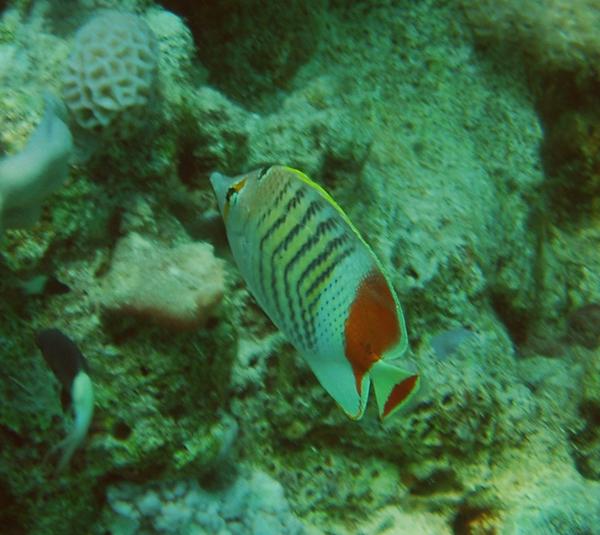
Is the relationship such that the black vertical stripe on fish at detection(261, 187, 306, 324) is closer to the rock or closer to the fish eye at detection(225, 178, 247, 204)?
the fish eye at detection(225, 178, 247, 204)

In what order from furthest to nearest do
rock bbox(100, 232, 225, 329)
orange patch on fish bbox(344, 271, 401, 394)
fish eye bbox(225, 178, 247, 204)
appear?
rock bbox(100, 232, 225, 329), fish eye bbox(225, 178, 247, 204), orange patch on fish bbox(344, 271, 401, 394)

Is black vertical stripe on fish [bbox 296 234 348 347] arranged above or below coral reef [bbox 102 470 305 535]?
above

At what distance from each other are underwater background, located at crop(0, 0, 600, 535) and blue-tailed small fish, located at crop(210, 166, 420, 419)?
0.98 ft

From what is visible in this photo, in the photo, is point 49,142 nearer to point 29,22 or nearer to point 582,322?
point 29,22

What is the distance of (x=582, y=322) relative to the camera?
3723 millimetres

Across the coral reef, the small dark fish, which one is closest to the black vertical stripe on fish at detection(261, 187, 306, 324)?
the small dark fish

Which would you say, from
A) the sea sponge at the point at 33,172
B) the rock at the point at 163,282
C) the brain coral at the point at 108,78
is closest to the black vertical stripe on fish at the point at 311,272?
the rock at the point at 163,282

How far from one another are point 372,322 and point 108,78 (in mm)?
1285

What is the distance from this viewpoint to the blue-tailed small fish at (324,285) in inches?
54.4

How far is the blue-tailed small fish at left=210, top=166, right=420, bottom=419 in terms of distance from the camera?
4.54ft

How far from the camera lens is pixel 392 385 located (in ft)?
4.66

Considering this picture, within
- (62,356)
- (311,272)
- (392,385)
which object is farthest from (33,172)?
(392,385)

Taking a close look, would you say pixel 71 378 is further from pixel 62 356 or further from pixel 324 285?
pixel 324 285

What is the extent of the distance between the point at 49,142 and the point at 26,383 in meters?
0.73
